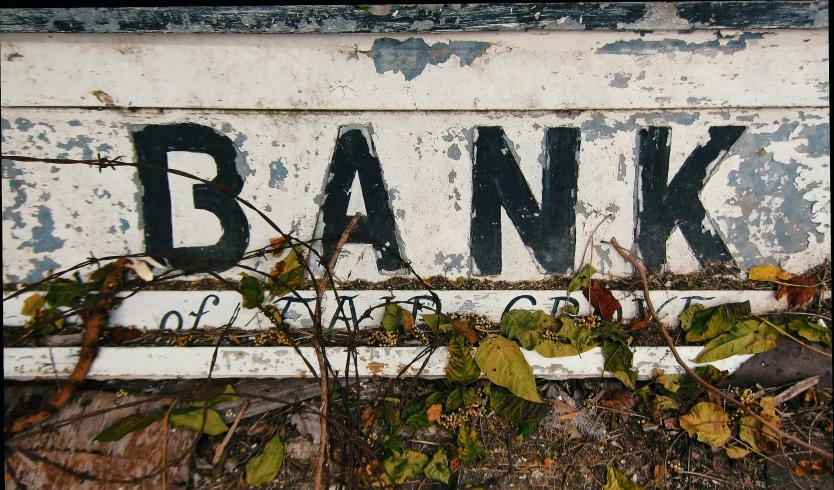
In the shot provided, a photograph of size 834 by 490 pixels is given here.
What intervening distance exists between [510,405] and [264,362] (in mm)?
1168

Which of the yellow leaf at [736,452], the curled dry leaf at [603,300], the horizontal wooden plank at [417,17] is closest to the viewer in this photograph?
the horizontal wooden plank at [417,17]

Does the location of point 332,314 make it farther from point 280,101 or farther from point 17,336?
point 17,336

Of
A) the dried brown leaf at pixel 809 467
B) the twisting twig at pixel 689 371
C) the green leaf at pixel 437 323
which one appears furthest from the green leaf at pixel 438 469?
the dried brown leaf at pixel 809 467

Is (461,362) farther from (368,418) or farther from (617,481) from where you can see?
(617,481)

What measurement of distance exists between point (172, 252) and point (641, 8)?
2.33 m

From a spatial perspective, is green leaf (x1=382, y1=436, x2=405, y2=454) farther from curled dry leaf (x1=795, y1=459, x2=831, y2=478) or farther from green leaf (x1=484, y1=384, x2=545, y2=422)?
curled dry leaf (x1=795, y1=459, x2=831, y2=478)

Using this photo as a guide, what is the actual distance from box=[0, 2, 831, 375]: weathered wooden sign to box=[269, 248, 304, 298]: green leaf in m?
0.09

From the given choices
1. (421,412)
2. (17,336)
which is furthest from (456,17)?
(17,336)

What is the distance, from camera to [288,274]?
7.11ft

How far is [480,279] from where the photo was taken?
2.23 m

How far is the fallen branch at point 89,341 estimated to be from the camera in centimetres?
211

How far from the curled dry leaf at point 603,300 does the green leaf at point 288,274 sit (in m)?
1.37

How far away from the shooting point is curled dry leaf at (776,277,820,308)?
2150 millimetres

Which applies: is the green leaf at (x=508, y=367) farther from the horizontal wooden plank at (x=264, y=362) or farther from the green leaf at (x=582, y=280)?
the green leaf at (x=582, y=280)
